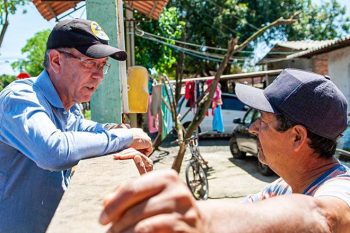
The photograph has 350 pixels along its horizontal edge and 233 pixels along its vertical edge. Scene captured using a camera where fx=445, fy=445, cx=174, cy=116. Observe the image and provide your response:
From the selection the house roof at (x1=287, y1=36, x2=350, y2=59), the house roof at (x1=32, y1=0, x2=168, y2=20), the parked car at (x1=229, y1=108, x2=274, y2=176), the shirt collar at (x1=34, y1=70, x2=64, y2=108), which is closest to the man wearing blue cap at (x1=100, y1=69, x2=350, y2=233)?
the shirt collar at (x1=34, y1=70, x2=64, y2=108)

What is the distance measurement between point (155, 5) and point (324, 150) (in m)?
4.64

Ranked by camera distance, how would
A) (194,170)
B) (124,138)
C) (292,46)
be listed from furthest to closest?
(292,46)
(194,170)
(124,138)

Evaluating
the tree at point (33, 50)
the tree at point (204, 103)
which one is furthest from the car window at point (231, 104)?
the tree at point (33, 50)

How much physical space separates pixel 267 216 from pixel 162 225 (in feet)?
0.81

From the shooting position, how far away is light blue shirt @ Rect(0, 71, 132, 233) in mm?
1424

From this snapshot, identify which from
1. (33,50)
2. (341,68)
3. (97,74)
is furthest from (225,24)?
(33,50)

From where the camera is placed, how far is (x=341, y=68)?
12.3 m

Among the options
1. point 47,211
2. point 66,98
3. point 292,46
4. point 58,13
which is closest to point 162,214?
point 47,211

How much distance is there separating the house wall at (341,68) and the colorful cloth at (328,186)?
1100cm

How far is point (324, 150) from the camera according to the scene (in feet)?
5.33

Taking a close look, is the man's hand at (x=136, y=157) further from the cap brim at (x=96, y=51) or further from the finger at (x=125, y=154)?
the cap brim at (x=96, y=51)

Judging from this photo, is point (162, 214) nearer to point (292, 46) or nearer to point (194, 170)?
point (194, 170)

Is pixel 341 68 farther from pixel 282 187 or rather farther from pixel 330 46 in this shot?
pixel 282 187

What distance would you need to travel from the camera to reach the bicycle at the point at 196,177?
336 inches
